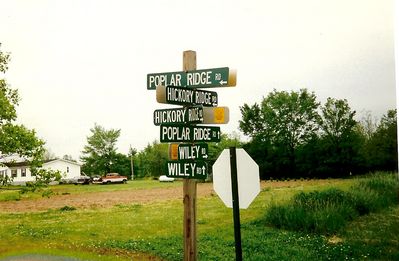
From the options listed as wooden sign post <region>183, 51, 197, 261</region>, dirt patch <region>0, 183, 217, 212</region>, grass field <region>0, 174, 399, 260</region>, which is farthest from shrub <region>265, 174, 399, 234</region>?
wooden sign post <region>183, 51, 197, 261</region>

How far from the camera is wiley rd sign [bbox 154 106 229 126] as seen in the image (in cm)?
556

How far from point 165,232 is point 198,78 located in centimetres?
501

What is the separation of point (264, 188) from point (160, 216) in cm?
281

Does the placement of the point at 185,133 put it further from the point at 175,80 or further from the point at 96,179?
the point at 96,179

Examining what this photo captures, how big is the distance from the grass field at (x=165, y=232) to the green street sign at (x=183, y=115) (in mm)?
3727

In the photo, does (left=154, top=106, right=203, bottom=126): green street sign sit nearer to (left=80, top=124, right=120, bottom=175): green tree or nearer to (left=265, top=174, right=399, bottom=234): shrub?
(left=80, top=124, right=120, bottom=175): green tree

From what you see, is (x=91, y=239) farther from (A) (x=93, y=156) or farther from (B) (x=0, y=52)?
(B) (x=0, y=52)

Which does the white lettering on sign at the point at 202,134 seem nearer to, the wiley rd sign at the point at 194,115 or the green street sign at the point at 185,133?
the green street sign at the point at 185,133

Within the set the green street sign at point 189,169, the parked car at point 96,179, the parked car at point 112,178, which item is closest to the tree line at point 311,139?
the parked car at point 112,178

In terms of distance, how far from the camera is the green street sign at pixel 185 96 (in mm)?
5336

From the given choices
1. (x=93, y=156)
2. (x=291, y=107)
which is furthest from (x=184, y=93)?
(x=291, y=107)

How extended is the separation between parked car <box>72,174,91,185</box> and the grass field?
0.14 m

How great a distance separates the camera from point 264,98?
10555mm

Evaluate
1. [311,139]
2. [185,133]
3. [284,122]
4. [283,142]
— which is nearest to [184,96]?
[185,133]
